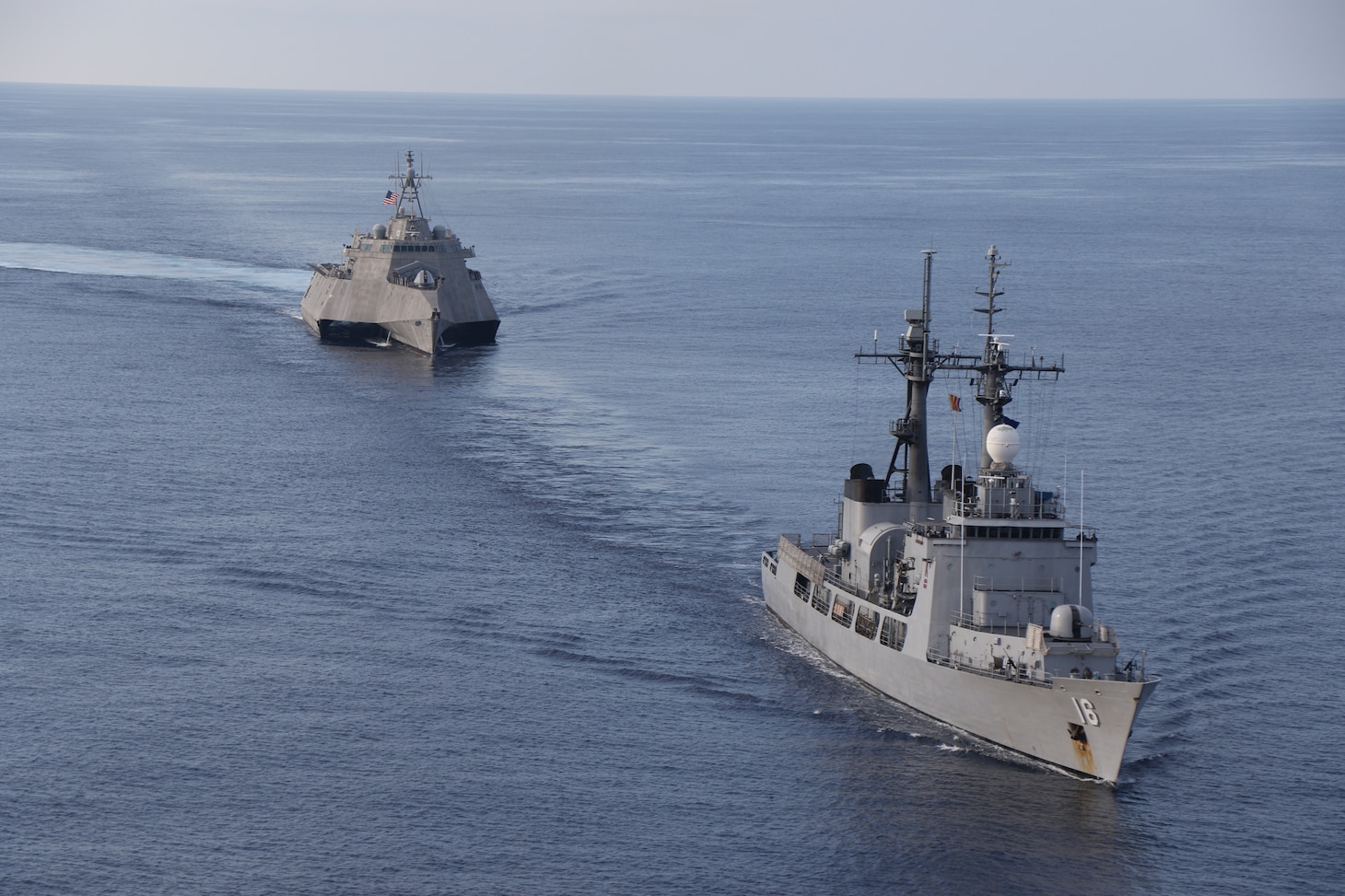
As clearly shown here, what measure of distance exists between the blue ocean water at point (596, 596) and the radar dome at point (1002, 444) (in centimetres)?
646

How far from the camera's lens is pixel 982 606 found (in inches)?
1518

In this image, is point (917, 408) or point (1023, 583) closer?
point (1023, 583)

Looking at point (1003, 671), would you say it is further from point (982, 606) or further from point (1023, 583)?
point (1023, 583)

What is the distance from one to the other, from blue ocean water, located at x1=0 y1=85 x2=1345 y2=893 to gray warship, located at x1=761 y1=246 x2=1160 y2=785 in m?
0.90

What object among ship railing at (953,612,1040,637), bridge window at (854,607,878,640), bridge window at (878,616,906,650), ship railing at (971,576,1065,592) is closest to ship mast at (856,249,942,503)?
bridge window at (854,607,878,640)

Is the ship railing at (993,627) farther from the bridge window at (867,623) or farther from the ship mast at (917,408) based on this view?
the ship mast at (917,408)

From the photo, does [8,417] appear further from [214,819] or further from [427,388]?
[214,819]

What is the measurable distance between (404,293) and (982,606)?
178 ft

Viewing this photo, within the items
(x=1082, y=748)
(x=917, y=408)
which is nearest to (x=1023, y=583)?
(x=1082, y=748)

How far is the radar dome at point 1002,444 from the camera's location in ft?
131

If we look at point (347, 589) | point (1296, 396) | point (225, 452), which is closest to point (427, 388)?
point (225, 452)

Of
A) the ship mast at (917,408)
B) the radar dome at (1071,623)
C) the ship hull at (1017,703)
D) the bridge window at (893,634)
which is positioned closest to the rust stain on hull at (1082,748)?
the ship hull at (1017,703)

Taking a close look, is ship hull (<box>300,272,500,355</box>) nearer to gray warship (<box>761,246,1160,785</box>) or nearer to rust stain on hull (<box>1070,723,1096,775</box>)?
gray warship (<box>761,246,1160,785</box>)

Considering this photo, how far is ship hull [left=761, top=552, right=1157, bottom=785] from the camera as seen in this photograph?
3481cm
